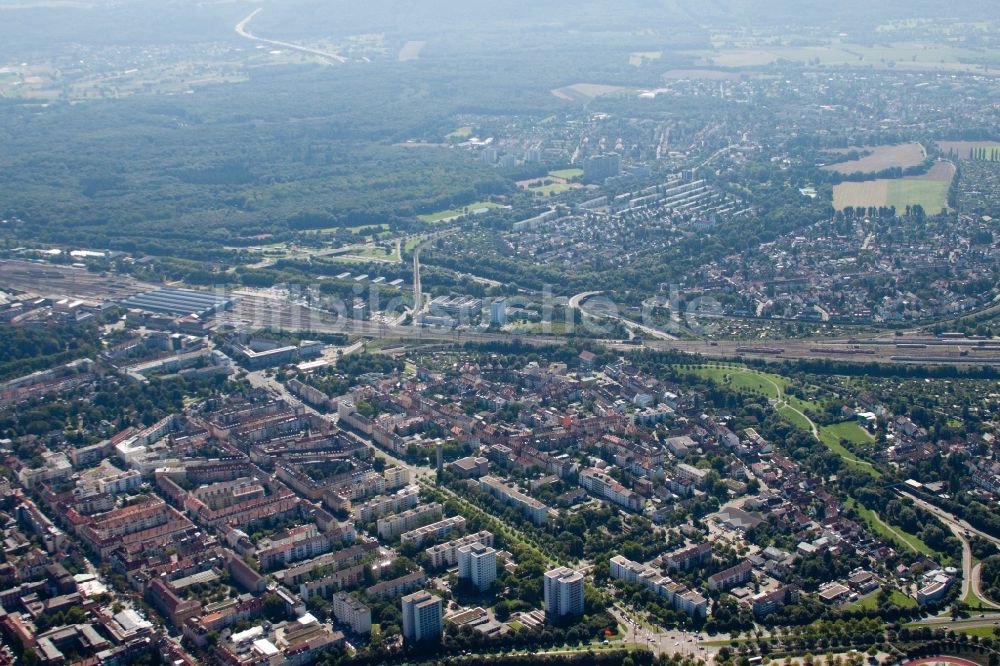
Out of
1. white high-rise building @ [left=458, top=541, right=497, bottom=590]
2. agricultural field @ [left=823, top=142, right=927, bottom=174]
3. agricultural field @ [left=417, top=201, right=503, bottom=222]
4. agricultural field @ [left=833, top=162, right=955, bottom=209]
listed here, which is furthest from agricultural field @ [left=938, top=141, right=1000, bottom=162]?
white high-rise building @ [left=458, top=541, right=497, bottom=590]

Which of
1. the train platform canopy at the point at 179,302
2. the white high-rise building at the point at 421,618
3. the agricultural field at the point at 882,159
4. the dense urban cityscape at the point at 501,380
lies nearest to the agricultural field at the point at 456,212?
the dense urban cityscape at the point at 501,380

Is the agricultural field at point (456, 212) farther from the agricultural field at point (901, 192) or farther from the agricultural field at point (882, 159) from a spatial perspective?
the agricultural field at point (882, 159)

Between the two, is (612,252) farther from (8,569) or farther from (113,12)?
(113,12)

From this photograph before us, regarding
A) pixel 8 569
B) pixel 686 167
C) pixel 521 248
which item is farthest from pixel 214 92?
pixel 8 569

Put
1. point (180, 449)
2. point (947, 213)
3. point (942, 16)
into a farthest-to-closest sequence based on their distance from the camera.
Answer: point (942, 16) < point (947, 213) < point (180, 449)

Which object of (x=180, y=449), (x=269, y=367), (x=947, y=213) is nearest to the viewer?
(x=180, y=449)

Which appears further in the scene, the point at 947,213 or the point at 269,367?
the point at 947,213

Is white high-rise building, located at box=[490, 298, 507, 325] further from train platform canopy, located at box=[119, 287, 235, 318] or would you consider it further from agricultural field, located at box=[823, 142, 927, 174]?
agricultural field, located at box=[823, 142, 927, 174]
